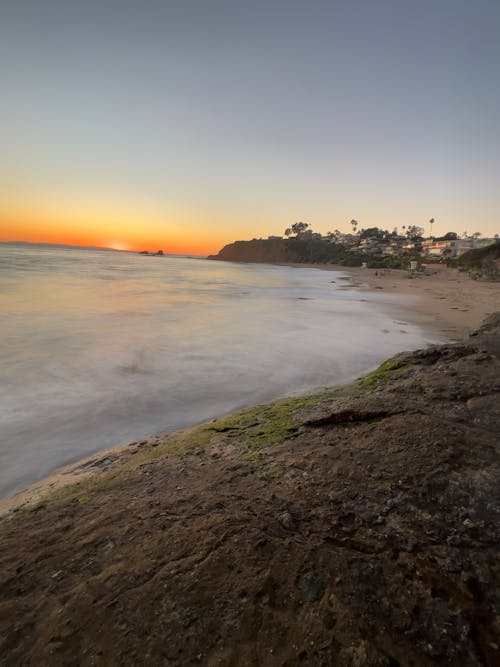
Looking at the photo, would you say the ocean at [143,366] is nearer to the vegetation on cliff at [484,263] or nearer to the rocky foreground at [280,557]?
the rocky foreground at [280,557]

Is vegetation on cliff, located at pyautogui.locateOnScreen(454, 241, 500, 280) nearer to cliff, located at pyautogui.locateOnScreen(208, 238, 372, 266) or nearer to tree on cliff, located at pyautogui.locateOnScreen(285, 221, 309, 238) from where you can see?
cliff, located at pyautogui.locateOnScreen(208, 238, 372, 266)

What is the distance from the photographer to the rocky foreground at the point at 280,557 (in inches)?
47.3

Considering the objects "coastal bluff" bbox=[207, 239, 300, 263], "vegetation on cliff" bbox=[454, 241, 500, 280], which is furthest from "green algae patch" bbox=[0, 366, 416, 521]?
"coastal bluff" bbox=[207, 239, 300, 263]

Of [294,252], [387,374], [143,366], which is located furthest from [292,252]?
[387,374]

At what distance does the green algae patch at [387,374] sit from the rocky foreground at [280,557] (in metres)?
1.26

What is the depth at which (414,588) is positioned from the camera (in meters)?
1.33

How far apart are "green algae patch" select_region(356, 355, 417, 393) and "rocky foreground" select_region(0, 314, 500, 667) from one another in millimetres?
1259

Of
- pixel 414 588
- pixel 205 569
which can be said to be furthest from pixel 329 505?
pixel 205 569

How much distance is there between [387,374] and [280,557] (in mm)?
3216

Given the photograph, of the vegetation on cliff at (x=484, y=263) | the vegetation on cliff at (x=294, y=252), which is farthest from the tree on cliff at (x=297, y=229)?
the vegetation on cliff at (x=484, y=263)

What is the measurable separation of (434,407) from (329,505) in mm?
1499

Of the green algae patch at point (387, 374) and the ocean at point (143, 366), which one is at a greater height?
the green algae patch at point (387, 374)

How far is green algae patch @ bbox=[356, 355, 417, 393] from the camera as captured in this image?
157 inches

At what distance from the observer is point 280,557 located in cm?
151
